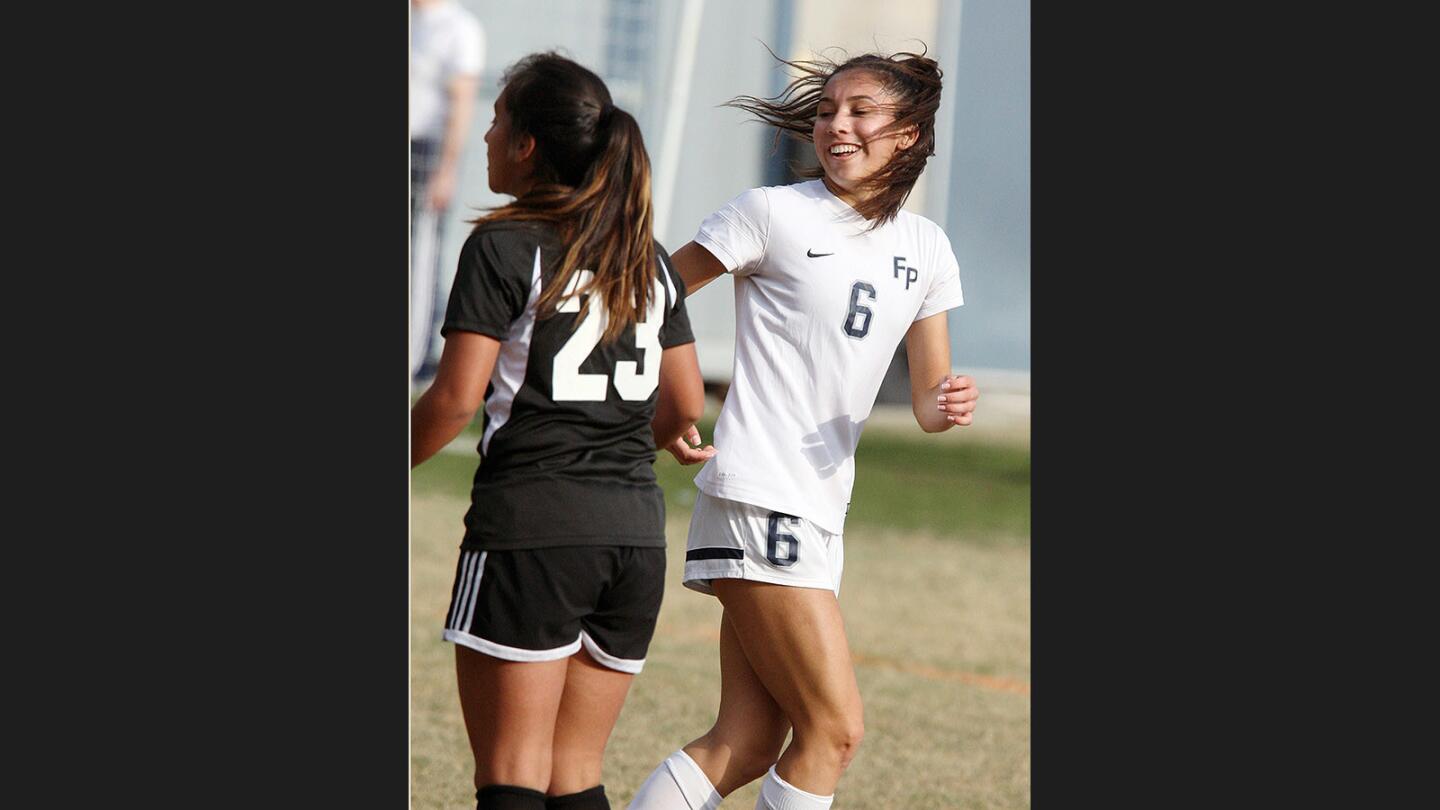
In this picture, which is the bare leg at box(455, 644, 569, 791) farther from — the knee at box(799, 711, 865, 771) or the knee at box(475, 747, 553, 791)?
the knee at box(799, 711, 865, 771)

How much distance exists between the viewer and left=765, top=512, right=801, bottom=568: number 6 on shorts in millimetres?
2920

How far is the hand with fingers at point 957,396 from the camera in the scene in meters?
A: 3.02

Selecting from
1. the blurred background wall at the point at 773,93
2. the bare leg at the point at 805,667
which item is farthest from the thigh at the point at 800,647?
the blurred background wall at the point at 773,93

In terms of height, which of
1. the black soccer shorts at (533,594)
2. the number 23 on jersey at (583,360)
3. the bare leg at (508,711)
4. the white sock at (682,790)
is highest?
the number 23 on jersey at (583,360)

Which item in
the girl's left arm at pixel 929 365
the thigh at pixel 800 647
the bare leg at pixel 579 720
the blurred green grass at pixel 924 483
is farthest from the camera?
the blurred green grass at pixel 924 483

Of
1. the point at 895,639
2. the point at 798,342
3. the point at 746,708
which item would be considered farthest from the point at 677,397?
the point at 895,639

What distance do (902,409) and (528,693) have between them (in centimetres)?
292

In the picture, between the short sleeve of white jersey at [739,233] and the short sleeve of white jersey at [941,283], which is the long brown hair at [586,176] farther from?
the short sleeve of white jersey at [941,283]

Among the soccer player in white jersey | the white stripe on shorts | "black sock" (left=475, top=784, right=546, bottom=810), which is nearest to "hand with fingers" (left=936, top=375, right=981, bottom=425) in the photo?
the soccer player in white jersey

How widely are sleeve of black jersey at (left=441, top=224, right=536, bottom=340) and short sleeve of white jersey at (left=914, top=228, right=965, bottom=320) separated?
2.99ft

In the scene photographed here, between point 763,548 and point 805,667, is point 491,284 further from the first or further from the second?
point 805,667

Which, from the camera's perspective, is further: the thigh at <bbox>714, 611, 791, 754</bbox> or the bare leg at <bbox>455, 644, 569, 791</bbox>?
the thigh at <bbox>714, 611, 791, 754</bbox>

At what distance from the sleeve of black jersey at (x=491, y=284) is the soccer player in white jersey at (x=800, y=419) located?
49 centimetres

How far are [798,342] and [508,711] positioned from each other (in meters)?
0.87
